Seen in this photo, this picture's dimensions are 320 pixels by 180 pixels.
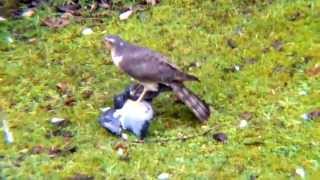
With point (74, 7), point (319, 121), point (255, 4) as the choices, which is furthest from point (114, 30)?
point (319, 121)

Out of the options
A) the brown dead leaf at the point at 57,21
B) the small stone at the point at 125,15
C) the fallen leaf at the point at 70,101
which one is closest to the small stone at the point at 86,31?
the brown dead leaf at the point at 57,21

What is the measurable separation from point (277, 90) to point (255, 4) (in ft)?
5.07

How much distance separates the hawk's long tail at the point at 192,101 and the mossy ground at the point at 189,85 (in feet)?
0.22

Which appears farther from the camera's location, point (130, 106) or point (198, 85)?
point (198, 85)

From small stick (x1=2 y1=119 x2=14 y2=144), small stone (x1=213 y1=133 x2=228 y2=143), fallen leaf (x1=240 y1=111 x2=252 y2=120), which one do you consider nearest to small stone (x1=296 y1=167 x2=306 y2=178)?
small stone (x1=213 y1=133 x2=228 y2=143)

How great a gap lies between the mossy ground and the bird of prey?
0.14m

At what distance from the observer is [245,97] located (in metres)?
6.70

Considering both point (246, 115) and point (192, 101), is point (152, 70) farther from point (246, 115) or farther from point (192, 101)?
point (246, 115)

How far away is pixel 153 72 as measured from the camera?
245 inches

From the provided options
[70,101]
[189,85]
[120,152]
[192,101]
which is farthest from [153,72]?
[70,101]

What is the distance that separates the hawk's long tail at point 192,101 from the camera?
20.8ft

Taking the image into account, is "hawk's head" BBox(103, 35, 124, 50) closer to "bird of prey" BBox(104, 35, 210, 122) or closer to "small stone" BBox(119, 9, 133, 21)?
"bird of prey" BBox(104, 35, 210, 122)

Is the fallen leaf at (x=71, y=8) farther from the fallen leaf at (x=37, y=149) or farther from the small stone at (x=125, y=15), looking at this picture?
the fallen leaf at (x=37, y=149)

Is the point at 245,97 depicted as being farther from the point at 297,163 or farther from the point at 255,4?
the point at 255,4
